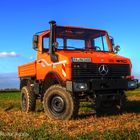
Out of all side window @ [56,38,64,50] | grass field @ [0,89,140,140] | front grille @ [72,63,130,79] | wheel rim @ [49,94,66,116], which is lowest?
grass field @ [0,89,140,140]

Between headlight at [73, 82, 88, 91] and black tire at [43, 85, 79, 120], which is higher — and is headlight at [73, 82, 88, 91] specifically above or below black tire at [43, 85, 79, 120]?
above

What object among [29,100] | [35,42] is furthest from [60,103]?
[29,100]

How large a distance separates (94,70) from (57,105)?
1.58 m

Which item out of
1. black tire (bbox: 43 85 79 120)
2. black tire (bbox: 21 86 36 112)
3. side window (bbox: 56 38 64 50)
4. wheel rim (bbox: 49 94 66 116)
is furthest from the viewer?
black tire (bbox: 21 86 36 112)

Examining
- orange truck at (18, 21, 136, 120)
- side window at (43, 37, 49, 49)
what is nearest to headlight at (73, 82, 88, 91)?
orange truck at (18, 21, 136, 120)

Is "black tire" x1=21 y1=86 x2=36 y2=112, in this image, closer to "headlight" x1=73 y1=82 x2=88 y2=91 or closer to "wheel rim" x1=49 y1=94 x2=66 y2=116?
"wheel rim" x1=49 y1=94 x2=66 y2=116

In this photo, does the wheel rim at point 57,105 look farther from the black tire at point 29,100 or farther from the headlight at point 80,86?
the black tire at point 29,100

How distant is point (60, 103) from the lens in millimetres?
13031

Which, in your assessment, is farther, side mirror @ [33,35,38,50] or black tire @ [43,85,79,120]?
side mirror @ [33,35,38,50]

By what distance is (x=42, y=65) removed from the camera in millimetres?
14305

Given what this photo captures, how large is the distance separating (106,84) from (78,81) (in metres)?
0.96

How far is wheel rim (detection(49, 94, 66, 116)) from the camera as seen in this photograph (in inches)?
507

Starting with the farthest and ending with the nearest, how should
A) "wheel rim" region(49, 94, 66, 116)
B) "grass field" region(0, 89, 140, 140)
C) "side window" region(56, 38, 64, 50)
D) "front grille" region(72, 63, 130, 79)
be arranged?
1. "side window" region(56, 38, 64, 50)
2. "wheel rim" region(49, 94, 66, 116)
3. "front grille" region(72, 63, 130, 79)
4. "grass field" region(0, 89, 140, 140)

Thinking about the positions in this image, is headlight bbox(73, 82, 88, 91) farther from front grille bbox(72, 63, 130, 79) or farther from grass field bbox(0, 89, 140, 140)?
grass field bbox(0, 89, 140, 140)
